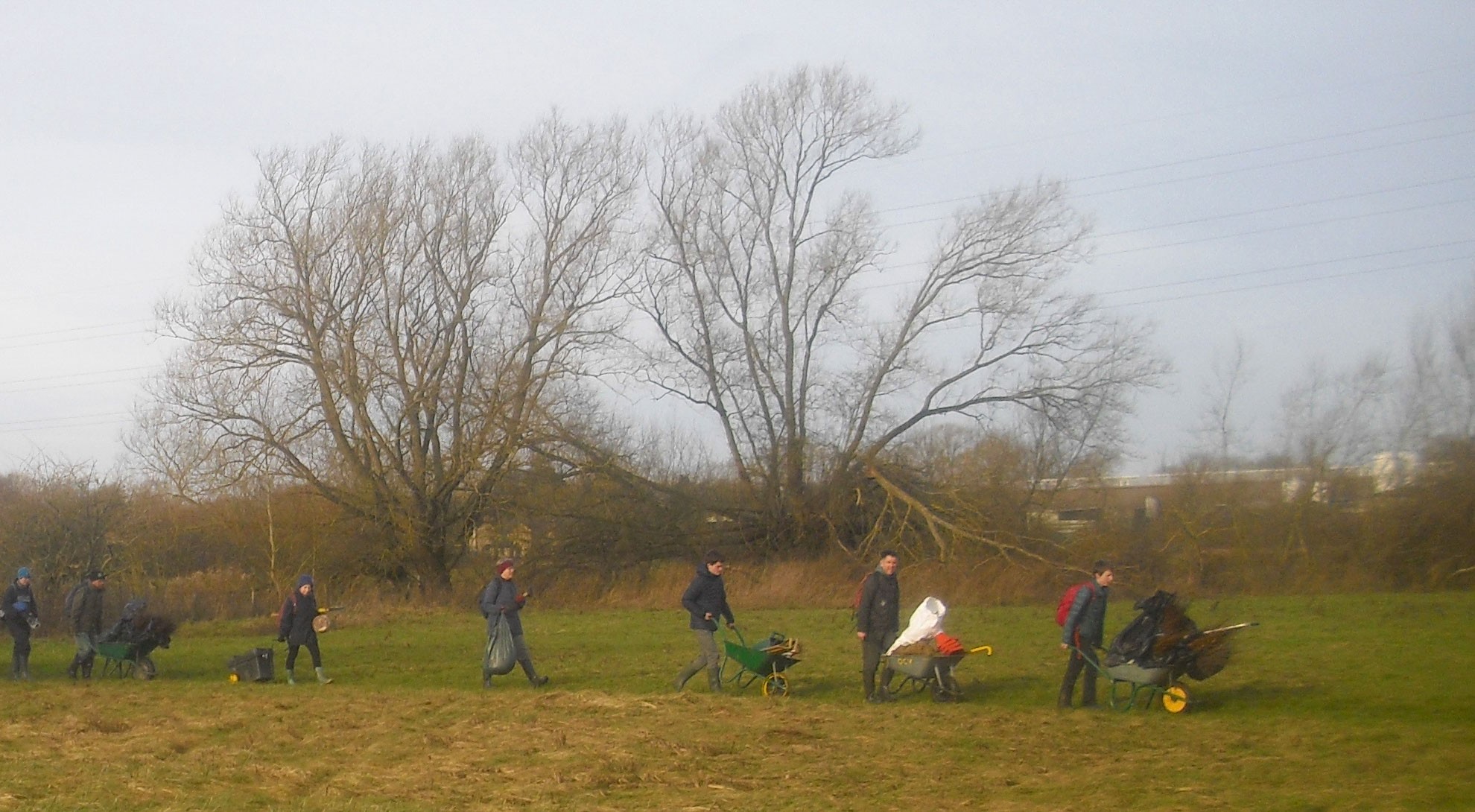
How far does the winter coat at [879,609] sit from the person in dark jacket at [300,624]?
6.91 meters

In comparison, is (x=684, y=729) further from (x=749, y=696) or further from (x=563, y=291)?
(x=563, y=291)

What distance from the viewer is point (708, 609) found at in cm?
1430

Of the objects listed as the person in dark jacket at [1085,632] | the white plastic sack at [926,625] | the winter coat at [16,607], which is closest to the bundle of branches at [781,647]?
the white plastic sack at [926,625]

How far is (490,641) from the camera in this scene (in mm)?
15227

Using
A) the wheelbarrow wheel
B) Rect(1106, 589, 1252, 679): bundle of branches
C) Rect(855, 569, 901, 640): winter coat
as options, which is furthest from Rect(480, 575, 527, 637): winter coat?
the wheelbarrow wheel

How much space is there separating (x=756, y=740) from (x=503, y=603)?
491cm

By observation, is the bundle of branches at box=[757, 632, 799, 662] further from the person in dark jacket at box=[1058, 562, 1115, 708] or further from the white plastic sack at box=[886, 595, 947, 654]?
the person in dark jacket at box=[1058, 562, 1115, 708]

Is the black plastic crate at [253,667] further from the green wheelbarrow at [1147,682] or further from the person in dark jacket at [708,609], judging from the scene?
the green wheelbarrow at [1147,682]

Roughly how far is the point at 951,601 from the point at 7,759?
21.7 meters

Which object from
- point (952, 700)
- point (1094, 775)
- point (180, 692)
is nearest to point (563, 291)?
point (180, 692)

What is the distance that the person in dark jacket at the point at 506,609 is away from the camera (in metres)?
15.2

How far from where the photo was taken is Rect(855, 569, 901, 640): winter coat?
13.8 metres

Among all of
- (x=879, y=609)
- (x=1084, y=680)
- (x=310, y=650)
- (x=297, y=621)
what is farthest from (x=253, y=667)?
(x=1084, y=680)

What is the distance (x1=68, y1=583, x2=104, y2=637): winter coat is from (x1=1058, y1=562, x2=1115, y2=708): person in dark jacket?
12.5 meters
